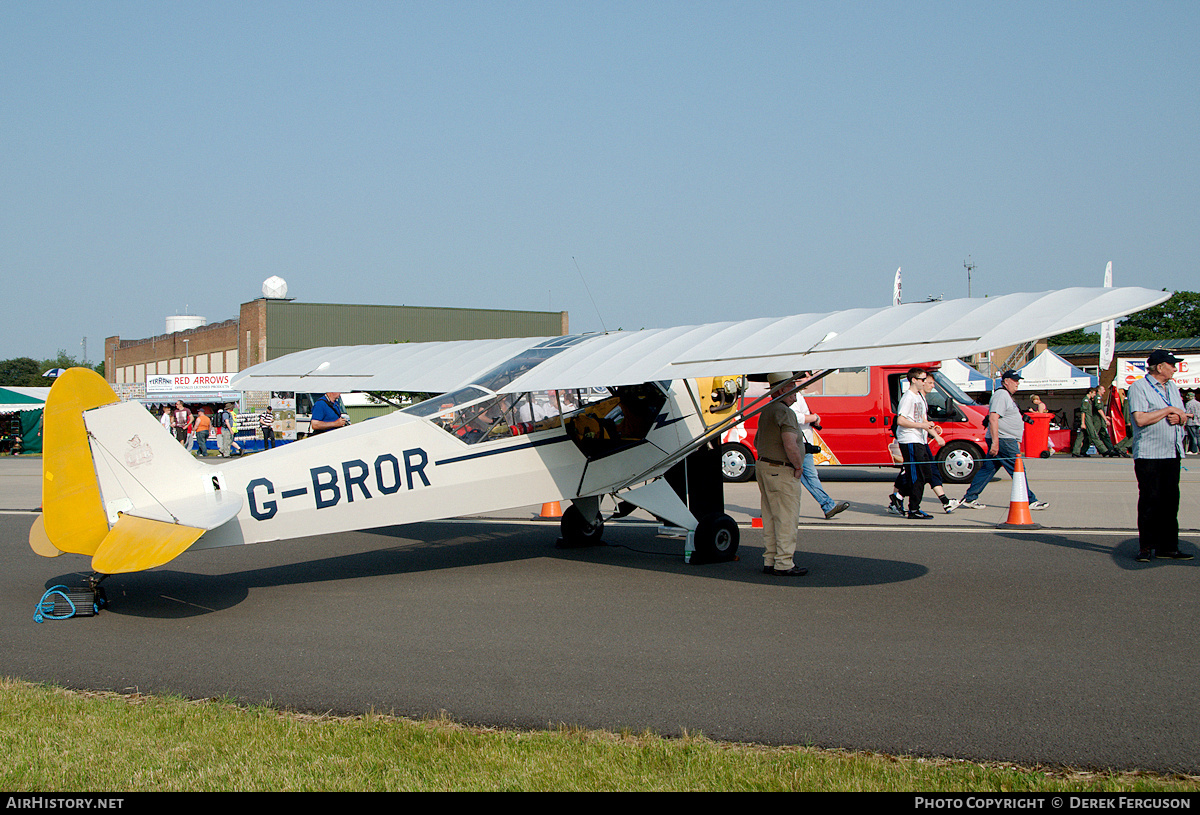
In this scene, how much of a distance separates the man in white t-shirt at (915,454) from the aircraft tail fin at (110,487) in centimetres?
845

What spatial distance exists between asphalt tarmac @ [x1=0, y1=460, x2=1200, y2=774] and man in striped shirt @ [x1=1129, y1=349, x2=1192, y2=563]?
0.27 m

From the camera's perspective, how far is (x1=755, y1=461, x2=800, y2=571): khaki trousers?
775 centimetres

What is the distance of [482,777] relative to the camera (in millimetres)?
3574

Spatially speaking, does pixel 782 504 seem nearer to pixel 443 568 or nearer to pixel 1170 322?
pixel 443 568

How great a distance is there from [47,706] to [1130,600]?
282 inches

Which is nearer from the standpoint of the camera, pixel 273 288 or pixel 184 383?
pixel 184 383

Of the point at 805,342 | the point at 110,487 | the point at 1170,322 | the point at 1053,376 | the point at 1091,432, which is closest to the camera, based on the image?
the point at 110,487

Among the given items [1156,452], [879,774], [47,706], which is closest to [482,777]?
[879,774]

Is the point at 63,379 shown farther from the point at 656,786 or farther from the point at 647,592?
the point at 656,786

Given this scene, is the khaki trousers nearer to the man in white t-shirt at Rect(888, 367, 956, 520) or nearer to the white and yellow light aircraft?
the white and yellow light aircraft

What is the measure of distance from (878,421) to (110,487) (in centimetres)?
1299

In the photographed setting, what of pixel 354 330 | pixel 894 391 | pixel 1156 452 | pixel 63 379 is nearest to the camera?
pixel 63 379

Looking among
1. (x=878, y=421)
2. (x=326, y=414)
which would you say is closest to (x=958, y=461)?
(x=878, y=421)

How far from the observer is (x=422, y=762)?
3748 mm
